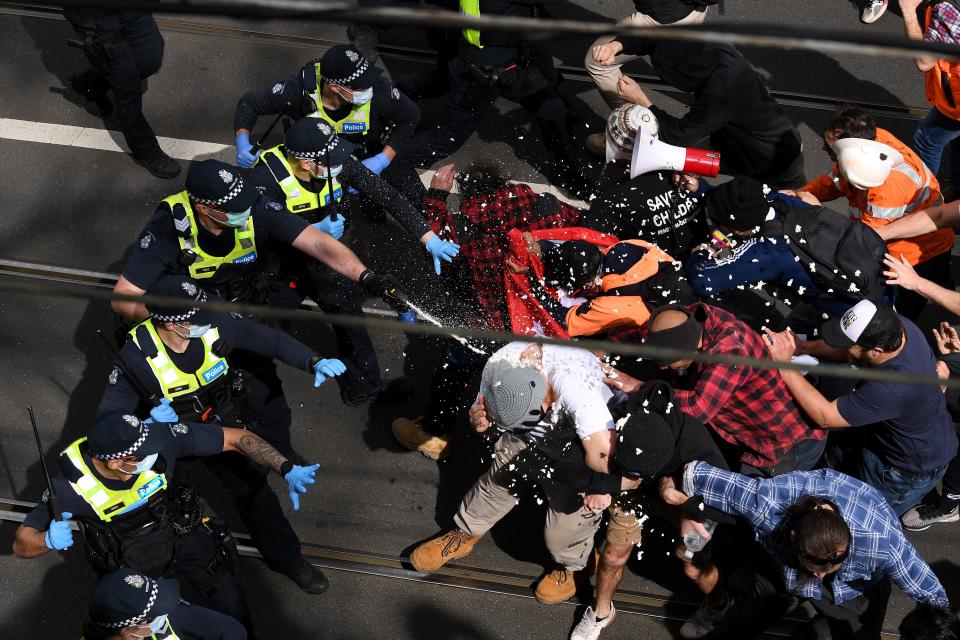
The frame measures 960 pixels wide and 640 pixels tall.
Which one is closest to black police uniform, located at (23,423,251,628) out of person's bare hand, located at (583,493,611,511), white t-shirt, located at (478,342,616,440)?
white t-shirt, located at (478,342,616,440)

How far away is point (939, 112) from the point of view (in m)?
6.21

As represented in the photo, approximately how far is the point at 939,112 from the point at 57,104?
606 cm

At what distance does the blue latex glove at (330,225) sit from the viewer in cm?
548

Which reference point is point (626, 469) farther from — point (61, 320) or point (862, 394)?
point (61, 320)

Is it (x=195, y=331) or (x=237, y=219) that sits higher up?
(x=237, y=219)

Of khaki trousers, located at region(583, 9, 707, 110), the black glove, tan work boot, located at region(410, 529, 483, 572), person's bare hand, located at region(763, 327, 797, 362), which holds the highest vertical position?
khaki trousers, located at region(583, 9, 707, 110)

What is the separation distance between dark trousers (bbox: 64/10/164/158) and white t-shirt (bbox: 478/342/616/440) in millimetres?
3412

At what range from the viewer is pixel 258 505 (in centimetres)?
495

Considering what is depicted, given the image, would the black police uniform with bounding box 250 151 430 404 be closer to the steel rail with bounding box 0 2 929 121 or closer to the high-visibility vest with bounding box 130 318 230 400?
the high-visibility vest with bounding box 130 318 230 400

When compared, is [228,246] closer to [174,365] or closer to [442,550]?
[174,365]

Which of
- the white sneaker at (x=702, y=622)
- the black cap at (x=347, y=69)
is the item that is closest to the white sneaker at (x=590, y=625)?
the white sneaker at (x=702, y=622)

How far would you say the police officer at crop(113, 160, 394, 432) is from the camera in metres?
4.86

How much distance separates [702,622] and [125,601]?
9.09ft

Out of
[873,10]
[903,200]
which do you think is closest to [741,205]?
[903,200]
